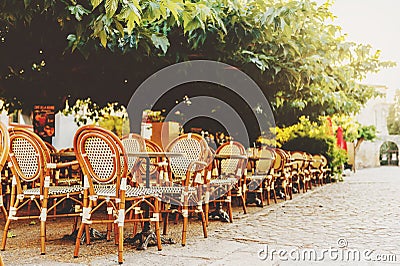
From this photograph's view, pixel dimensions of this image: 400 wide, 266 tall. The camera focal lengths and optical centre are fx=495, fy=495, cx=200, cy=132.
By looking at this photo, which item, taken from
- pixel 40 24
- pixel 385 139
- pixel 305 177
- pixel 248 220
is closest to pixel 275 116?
pixel 305 177

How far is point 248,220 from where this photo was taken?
654 cm

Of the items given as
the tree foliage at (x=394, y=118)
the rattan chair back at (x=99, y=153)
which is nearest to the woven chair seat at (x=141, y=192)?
the rattan chair back at (x=99, y=153)

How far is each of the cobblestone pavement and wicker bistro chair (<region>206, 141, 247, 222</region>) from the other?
28 centimetres

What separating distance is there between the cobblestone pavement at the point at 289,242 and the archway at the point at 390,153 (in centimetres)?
4431

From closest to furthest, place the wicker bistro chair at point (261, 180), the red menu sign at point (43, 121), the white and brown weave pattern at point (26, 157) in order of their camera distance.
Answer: the white and brown weave pattern at point (26, 157) → the wicker bistro chair at point (261, 180) → the red menu sign at point (43, 121)

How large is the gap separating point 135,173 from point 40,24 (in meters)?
2.47

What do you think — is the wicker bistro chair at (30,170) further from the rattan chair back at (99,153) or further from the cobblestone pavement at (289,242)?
the cobblestone pavement at (289,242)

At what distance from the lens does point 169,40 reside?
691 centimetres

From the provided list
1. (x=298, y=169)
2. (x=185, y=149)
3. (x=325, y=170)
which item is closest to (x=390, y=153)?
(x=325, y=170)

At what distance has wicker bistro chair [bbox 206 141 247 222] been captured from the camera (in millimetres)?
6325

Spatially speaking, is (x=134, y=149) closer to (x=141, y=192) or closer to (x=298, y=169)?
(x=141, y=192)

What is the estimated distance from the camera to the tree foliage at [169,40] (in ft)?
16.2

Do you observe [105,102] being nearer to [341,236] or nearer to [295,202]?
[295,202]

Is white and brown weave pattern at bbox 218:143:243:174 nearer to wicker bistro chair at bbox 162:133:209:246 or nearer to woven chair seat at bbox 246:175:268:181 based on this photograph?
woven chair seat at bbox 246:175:268:181
